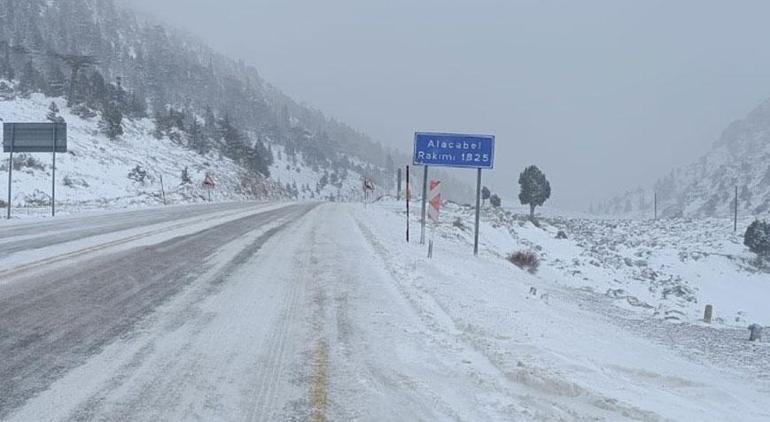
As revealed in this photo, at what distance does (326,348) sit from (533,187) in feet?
199

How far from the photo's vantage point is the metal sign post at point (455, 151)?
59.4 feet

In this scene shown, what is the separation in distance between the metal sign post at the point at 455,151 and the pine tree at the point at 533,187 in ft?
156

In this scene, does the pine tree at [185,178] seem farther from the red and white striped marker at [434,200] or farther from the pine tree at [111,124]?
the red and white striped marker at [434,200]

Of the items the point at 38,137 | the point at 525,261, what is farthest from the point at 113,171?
the point at 525,261

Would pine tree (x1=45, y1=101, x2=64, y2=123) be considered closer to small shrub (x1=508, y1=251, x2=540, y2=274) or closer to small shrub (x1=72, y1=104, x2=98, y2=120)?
small shrub (x1=72, y1=104, x2=98, y2=120)

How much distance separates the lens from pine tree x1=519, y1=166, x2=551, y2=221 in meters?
64.7

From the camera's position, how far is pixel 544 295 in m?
12.6

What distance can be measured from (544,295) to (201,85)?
14569 centimetres

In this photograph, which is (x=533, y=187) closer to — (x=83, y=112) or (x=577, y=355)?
(x=83, y=112)

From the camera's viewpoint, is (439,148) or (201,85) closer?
(439,148)

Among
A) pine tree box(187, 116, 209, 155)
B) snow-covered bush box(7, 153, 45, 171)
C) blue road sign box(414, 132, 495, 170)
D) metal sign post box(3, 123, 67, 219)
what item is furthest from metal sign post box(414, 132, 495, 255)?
pine tree box(187, 116, 209, 155)

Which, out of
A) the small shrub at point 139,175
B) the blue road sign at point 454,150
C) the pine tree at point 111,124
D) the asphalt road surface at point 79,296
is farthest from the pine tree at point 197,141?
the asphalt road surface at point 79,296

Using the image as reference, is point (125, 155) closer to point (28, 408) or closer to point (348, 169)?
point (28, 408)

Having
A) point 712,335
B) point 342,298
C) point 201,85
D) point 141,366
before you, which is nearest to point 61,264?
point 342,298
